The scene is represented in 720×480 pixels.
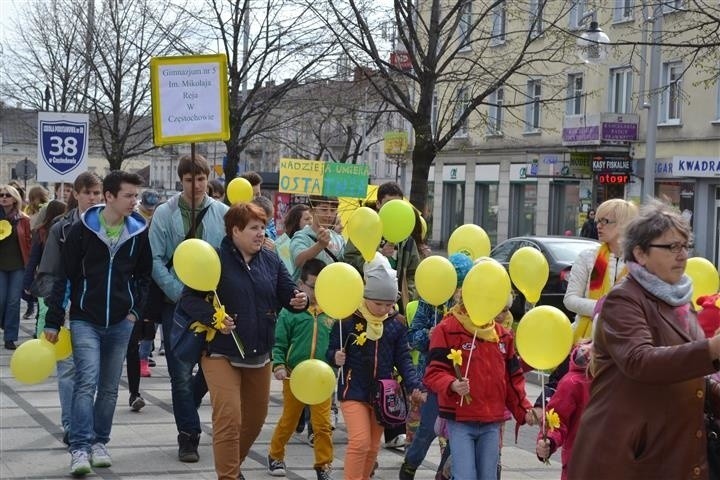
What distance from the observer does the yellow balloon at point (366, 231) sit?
25.2 feet

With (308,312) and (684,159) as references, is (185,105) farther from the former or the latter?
(684,159)

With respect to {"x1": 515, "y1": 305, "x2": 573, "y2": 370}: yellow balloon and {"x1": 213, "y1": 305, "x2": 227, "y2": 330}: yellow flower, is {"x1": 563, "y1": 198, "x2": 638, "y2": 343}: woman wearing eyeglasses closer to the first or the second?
{"x1": 515, "y1": 305, "x2": 573, "y2": 370}: yellow balloon

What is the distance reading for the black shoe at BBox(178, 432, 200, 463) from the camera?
7.95 metres

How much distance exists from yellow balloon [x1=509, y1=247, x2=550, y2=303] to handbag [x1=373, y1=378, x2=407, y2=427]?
36.8 inches

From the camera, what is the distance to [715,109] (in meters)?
32.3

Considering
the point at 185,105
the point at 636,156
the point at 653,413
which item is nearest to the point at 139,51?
the point at 636,156

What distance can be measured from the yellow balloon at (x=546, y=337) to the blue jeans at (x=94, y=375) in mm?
3045

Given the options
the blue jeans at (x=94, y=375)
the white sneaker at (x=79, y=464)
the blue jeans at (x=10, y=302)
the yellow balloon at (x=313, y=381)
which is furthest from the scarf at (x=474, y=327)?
the blue jeans at (x=10, y=302)

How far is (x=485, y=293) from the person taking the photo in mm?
6082

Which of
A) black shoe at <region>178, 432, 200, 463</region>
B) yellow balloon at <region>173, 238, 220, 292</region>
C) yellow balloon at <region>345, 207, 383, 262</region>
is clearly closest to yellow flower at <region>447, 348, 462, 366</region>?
yellow balloon at <region>173, 238, 220, 292</region>

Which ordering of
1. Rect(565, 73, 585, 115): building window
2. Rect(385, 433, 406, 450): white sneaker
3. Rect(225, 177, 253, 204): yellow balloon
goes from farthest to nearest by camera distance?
1. Rect(565, 73, 585, 115): building window
2. Rect(225, 177, 253, 204): yellow balloon
3. Rect(385, 433, 406, 450): white sneaker

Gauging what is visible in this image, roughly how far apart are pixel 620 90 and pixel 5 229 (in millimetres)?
26264

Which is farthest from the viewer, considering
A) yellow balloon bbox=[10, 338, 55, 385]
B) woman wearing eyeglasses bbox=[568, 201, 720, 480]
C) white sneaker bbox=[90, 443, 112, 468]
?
white sneaker bbox=[90, 443, 112, 468]

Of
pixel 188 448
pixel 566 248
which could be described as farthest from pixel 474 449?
pixel 566 248
